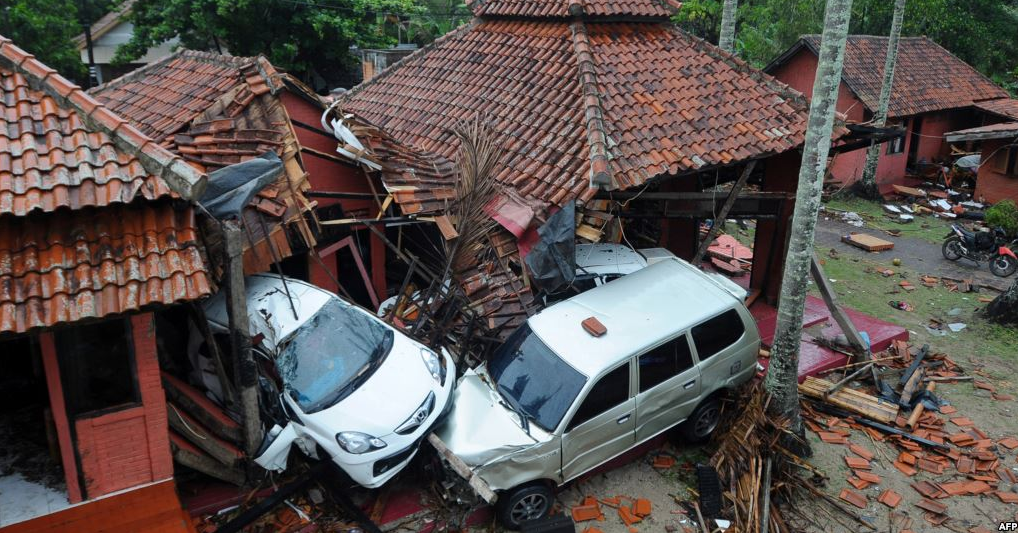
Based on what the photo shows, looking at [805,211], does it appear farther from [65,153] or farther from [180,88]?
[180,88]

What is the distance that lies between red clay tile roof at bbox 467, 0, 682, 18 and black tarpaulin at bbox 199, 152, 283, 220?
6.21 meters

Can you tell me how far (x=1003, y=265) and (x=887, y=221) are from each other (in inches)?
187

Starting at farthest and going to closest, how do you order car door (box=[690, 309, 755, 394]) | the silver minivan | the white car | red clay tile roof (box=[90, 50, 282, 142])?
red clay tile roof (box=[90, 50, 282, 142]) → car door (box=[690, 309, 755, 394]) → the silver minivan → the white car

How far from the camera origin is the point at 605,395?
288 inches

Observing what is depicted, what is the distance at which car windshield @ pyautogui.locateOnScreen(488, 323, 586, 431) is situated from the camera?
7117mm

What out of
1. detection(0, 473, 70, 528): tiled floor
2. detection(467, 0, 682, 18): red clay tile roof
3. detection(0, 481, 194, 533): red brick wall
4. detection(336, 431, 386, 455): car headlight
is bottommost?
detection(0, 481, 194, 533): red brick wall

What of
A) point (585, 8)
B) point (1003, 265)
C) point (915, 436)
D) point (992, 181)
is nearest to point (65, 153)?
point (585, 8)

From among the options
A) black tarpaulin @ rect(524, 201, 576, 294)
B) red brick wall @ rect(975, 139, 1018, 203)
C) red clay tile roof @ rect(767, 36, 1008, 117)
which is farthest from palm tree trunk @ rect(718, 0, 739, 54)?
red brick wall @ rect(975, 139, 1018, 203)

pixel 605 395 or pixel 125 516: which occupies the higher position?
pixel 605 395

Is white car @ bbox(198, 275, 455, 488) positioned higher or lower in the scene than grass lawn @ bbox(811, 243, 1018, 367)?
higher

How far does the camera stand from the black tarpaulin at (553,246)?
889 centimetres

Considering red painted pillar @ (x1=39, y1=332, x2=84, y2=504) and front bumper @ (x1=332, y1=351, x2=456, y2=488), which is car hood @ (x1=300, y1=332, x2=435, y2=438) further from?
red painted pillar @ (x1=39, y1=332, x2=84, y2=504)

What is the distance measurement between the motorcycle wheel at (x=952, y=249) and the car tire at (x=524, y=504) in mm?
13806

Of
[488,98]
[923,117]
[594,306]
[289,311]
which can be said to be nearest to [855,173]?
[923,117]
